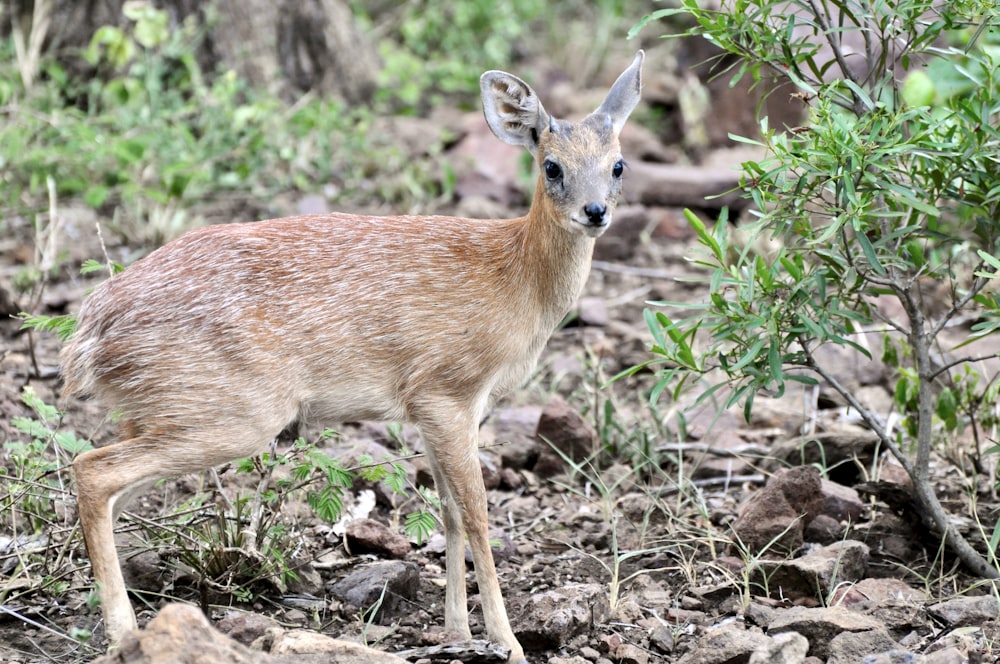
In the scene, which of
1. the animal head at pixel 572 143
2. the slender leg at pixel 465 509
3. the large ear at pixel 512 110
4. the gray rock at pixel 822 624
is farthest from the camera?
the large ear at pixel 512 110

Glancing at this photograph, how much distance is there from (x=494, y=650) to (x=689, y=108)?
7.97 meters

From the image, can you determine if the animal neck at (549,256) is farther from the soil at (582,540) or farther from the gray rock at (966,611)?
the gray rock at (966,611)

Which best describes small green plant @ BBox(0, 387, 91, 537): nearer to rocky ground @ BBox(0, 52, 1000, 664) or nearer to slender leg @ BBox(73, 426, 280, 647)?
rocky ground @ BBox(0, 52, 1000, 664)

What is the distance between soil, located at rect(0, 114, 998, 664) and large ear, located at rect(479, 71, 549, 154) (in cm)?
84

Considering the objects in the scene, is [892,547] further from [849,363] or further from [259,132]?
[259,132]

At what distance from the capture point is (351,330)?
4.59 meters

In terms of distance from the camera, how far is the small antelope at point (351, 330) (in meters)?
4.26

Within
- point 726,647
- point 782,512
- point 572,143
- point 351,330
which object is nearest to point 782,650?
point 726,647

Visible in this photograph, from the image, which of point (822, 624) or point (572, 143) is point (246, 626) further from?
point (572, 143)

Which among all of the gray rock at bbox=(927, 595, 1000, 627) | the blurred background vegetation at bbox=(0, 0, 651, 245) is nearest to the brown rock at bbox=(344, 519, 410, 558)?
the gray rock at bbox=(927, 595, 1000, 627)

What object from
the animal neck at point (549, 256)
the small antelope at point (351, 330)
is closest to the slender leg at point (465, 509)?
the small antelope at point (351, 330)

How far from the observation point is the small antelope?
14.0ft

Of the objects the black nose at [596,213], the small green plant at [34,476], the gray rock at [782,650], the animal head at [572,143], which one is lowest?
the gray rock at [782,650]

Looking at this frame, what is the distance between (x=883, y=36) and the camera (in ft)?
15.1
